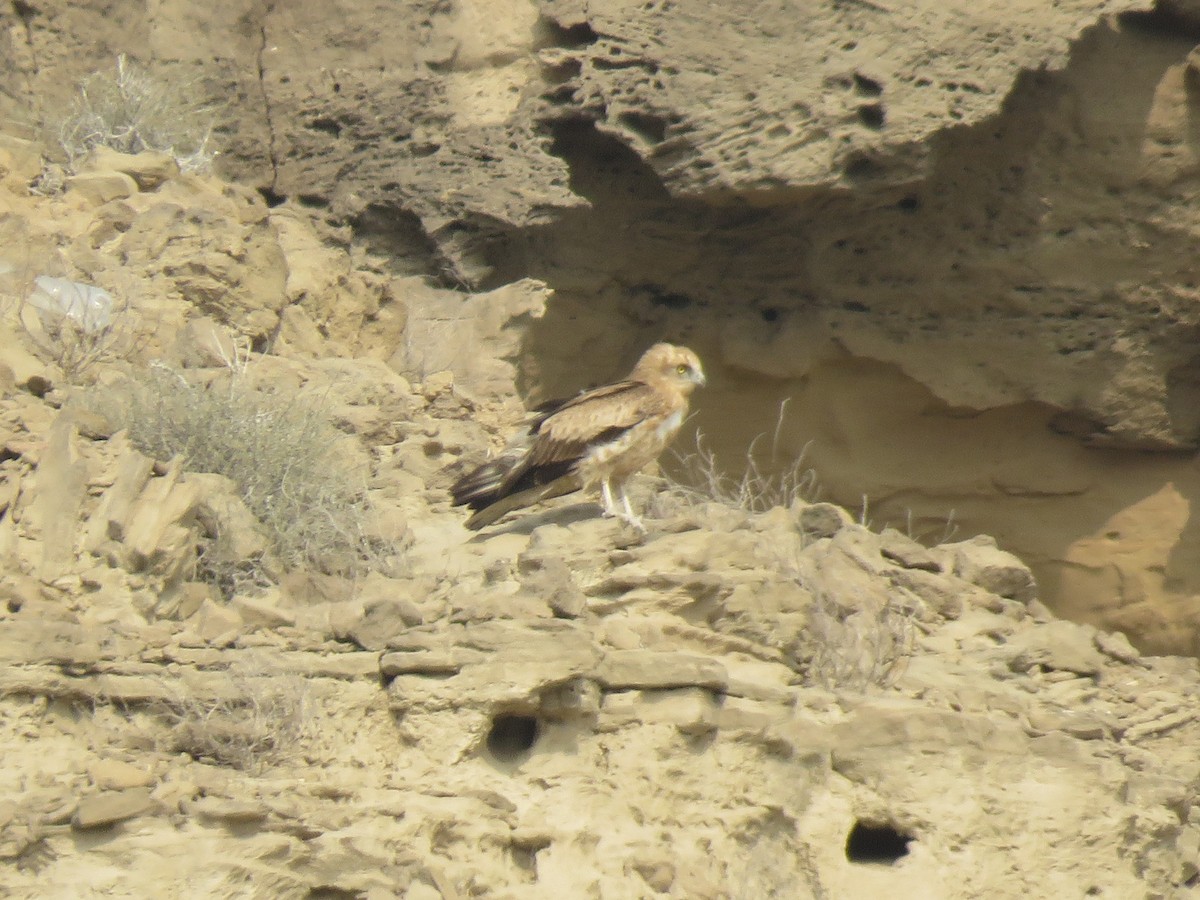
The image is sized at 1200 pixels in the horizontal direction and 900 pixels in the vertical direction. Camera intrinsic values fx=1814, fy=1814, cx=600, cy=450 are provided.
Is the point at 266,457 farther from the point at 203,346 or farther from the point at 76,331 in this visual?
the point at 203,346

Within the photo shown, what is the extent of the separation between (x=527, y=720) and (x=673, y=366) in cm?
313

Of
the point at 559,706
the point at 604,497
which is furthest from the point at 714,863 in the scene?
the point at 604,497

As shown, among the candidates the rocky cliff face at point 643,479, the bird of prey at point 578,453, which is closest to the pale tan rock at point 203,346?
the rocky cliff face at point 643,479

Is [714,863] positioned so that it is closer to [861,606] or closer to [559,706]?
[559,706]

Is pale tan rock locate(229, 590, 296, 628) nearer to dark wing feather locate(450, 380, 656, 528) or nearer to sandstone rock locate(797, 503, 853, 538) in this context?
dark wing feather locate(450, 380, 656, 528)

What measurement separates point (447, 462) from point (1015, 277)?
4019 millimetres

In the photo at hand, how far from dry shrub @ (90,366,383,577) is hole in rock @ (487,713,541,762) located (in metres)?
1.22

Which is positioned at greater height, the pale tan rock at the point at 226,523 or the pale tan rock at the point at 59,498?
the pale tan rock at the point at 59,498

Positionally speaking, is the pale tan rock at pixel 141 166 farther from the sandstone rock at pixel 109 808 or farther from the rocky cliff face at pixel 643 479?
the sandstone rock at pixel 109 808

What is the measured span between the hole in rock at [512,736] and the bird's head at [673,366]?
3014 mm

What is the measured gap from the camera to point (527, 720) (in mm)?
6934

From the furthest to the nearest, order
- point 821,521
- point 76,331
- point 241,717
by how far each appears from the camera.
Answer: point 76,331 → point 821,521 → point 241,717

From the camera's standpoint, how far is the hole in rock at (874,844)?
6.97 meters

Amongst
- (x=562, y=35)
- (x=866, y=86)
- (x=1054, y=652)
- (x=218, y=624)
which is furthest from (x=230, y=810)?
(x=562, y=35)
